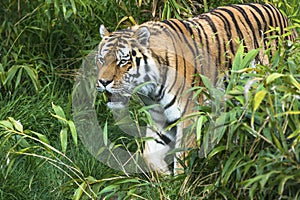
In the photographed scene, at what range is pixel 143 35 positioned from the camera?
5312 mm

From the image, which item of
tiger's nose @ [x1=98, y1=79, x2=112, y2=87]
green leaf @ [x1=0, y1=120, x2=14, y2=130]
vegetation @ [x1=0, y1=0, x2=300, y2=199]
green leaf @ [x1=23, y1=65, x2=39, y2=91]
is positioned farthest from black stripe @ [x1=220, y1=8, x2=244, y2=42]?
green leaf @ [x1=0, y1=120, x2=14, y2=130]

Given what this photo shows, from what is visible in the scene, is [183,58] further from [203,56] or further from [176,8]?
[176,8]

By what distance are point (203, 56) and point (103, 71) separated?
0.72m

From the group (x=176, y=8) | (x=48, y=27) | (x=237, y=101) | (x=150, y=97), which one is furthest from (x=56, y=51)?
(x=237, y=101)

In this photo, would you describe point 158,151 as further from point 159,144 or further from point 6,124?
point 6,124

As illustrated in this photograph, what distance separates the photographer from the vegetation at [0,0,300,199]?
4.18 m

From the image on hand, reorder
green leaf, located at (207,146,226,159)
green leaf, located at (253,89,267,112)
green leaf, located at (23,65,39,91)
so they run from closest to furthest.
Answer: green leaf, located at (253,89,267,112) < green leaf, located at (207,146,226,159) < green leaf, located at (23,65,39,91)

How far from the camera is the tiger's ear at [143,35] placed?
5293 mm

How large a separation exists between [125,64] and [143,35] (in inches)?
8.8

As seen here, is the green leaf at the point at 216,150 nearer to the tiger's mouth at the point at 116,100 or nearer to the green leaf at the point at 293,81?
the green leaf at the point at 293,81

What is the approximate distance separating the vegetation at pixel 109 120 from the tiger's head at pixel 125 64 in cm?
29

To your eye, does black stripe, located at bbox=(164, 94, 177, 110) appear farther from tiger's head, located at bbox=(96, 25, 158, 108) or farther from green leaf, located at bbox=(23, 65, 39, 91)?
green leaf, located at bbox=(23, 65, 39, 91)

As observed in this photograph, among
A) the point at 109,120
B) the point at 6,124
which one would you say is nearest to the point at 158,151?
the point at 109,120

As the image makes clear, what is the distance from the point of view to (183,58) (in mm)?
5375
